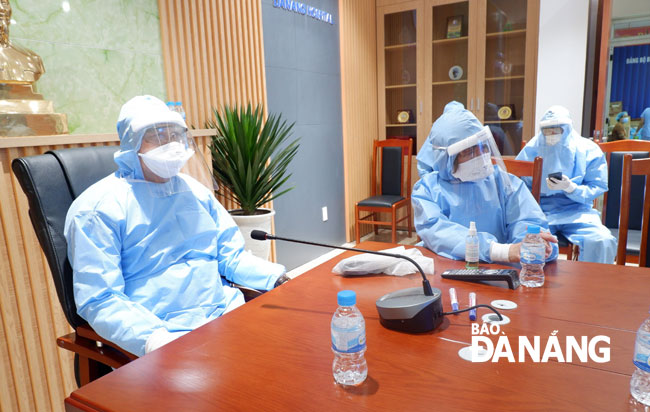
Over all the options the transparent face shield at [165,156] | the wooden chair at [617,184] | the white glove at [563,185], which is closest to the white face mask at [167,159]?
the transparent face shield at [165,156]

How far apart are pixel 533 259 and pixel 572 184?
1887 mm

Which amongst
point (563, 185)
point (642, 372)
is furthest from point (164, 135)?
point (563, 185)

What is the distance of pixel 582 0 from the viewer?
3.86m

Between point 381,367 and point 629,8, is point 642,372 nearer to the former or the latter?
point 381,367

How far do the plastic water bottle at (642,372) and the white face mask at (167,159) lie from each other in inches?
56.3

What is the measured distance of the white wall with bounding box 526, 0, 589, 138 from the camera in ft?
12.8

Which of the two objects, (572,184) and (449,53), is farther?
(449,53)

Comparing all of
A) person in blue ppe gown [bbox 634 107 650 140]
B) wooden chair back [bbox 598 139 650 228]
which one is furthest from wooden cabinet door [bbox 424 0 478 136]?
wooden chair back [bbox 598 139 650 228]

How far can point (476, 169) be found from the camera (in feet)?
6.16

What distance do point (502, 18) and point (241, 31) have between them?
2726mm

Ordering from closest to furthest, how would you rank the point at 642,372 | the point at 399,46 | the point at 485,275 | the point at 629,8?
1. the point at 642,372
2. the point at 485,275
3. the point at 629,8
4. the point at 399,46

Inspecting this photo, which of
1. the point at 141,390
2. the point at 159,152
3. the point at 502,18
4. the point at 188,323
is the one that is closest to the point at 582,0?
the point at 502,18

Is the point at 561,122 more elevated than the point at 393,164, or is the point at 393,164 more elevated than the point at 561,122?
the point at 561,122
